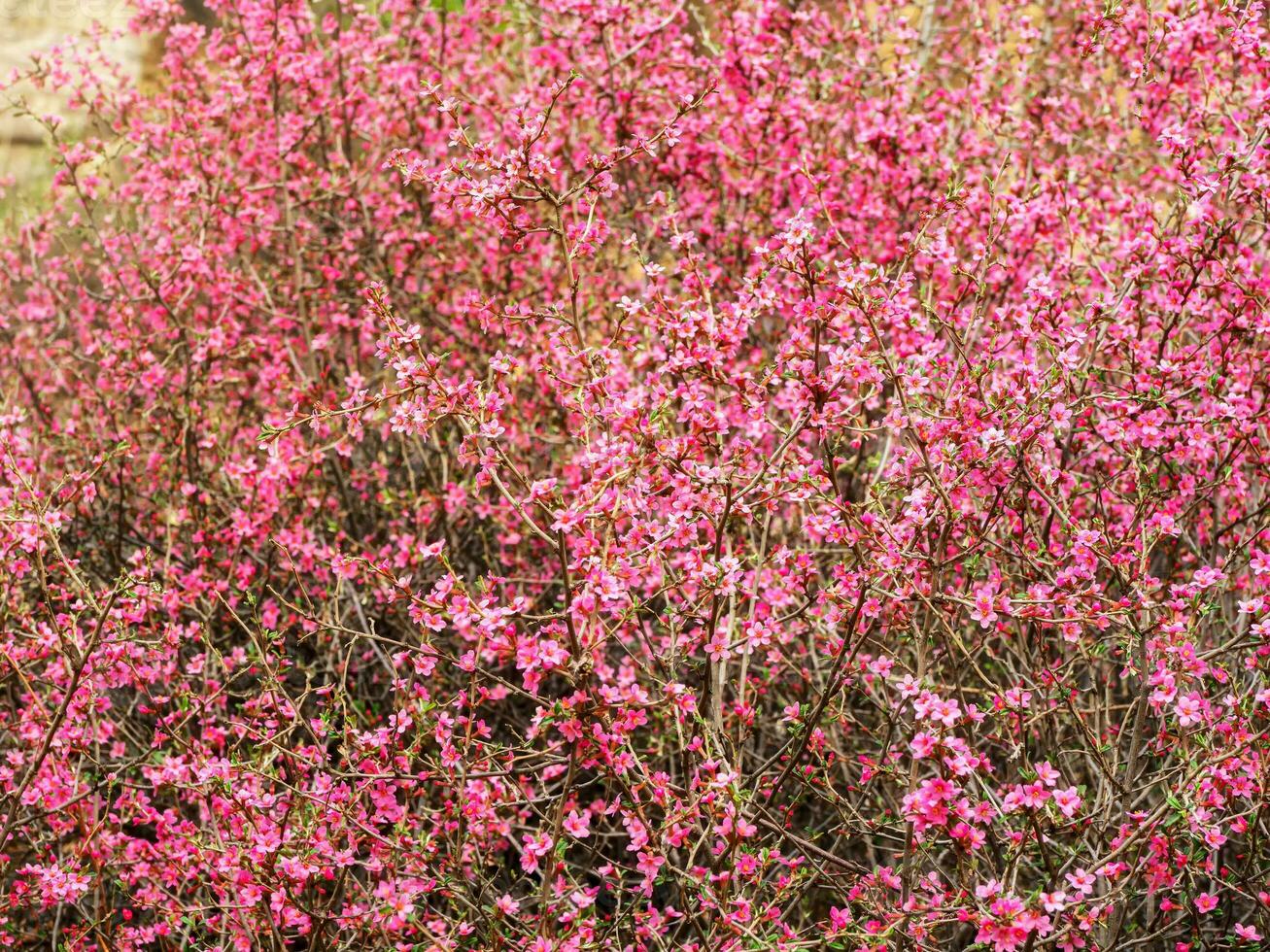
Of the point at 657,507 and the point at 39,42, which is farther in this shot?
the point at 39,42

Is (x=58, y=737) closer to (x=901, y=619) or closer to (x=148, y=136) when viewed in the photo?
(x=901, y=619)

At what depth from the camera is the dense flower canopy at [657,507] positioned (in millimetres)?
3189

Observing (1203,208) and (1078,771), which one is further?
(1078,771)

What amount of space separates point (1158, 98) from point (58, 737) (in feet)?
16.2

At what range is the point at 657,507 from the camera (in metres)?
3.33

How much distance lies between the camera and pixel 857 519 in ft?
10.6

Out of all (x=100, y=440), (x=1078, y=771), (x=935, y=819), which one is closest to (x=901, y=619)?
(x=935, y=819)

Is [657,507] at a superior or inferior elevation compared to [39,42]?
inferior

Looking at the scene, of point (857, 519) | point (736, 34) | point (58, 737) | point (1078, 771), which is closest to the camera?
point (857, 519)

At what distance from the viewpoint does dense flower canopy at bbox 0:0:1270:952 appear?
3.19 meters

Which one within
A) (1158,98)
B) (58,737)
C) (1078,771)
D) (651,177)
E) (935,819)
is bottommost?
(1078,771)

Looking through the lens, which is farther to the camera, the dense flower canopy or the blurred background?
the blurred background

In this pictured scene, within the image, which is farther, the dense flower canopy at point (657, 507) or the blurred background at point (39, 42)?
the blurred background at point (39, 42)

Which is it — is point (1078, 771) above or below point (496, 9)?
below
